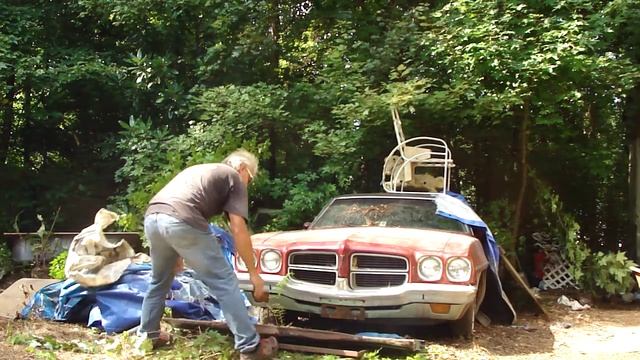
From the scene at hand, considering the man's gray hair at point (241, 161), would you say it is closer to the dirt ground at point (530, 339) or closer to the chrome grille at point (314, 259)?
the chrome grille at point (314, 259)

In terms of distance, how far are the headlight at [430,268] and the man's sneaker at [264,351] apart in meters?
1.35

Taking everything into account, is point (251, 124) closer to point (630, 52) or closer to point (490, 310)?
point (490, 310)

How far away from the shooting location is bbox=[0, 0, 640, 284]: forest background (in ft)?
27.8

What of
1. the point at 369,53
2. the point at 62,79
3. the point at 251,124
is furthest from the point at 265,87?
the point at 62,79

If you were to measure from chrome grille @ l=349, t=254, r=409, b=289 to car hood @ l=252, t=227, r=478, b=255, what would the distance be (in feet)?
0.34

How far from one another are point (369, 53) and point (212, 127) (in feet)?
8.73

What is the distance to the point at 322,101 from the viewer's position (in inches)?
365

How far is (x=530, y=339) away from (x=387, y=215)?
1838 mm

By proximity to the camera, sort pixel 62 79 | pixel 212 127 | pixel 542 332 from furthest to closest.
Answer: pixel 62 79
pixel 212 127
pixel 542 332

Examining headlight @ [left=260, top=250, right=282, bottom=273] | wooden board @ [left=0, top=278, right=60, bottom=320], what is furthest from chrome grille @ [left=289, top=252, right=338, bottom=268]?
wooden board @ [left=0, top=278, right=60, bottom=320]

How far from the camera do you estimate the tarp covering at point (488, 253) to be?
6.23 m

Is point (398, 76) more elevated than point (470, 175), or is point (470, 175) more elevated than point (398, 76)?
point (398, 76)

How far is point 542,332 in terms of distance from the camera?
6.39 m

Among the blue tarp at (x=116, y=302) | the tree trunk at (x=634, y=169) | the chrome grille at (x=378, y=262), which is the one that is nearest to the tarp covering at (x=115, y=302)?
the blue tarp at (x=116, y=302)
